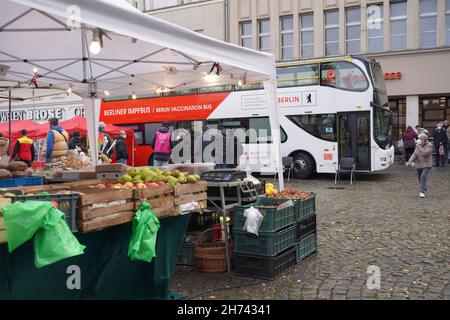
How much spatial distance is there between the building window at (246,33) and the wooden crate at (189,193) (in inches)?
924

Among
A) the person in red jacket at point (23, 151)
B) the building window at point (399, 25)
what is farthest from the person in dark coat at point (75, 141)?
the building window at point (399, 25)

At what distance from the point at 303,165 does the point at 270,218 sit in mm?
11395

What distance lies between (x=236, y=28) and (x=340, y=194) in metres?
17.3

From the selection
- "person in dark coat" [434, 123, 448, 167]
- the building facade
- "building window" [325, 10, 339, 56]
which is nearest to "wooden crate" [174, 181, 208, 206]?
"person in dark coat" [434, 123, 448, 167]

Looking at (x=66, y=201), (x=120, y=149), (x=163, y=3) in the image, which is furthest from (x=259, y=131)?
(x=163, y=3)

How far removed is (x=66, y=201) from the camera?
3584 millimetres

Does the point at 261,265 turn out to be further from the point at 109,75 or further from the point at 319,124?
the point at 319,124

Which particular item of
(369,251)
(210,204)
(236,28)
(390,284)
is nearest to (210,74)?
(210,204)

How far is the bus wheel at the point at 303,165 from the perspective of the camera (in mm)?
16453

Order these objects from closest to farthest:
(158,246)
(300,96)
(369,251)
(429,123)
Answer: (158,246) → (369,251) → (300,96) → (429,123)

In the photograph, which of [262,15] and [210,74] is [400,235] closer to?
[210,74]

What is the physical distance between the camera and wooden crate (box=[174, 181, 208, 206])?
15.2 feet

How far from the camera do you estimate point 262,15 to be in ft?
88.4

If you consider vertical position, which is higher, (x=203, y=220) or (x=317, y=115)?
(x=317, y=115)
